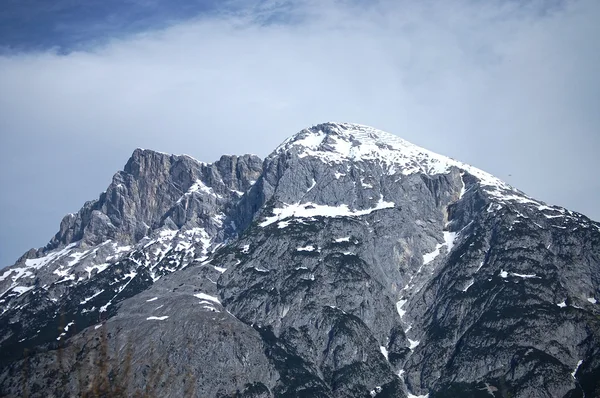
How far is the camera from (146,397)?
61.1 meters

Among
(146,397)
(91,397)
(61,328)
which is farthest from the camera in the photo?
(146,397)

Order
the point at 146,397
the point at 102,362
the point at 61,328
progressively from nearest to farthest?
the point at 102,362
the point at 61,328
the point at 146,397

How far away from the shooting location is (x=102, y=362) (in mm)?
48062

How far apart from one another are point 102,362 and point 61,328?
247 inches

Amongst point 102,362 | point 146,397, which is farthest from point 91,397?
point 102,362

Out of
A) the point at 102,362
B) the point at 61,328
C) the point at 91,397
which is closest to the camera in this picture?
the point at 102,362

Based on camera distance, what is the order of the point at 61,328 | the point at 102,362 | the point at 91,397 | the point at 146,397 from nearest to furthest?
the point at 102,362
the point at 61,328
the point at 91,397
the point at 146,397

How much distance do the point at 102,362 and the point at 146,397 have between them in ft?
46.6

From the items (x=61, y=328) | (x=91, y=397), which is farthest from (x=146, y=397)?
(x=61, y=328)

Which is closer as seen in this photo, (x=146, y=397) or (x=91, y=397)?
(x=91, y=397)

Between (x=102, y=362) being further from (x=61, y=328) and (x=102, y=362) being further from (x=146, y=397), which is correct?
(x=146, y=397)

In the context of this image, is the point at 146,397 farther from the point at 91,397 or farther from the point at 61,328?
the point at 61,328

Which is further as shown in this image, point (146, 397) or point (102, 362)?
point (146, 397)

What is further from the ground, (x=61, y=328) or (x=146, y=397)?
(x=61, y=328)
